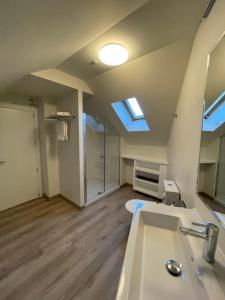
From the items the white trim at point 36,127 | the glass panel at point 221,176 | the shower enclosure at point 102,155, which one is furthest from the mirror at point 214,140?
the white trim at point 36,127

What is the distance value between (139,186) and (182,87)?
249cm

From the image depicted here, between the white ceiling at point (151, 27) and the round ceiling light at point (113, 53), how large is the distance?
46mm

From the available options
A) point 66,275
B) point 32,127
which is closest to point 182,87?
point 66,275

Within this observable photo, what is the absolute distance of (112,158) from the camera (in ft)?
12.4

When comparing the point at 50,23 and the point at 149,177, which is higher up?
the point at 50,23

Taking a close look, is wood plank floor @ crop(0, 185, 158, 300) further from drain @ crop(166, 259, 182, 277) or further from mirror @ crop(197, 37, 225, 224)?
mirror @ crop(197, 37, 225, 224)

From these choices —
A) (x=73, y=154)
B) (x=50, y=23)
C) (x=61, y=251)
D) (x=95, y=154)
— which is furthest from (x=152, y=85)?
(x=61, y=251)

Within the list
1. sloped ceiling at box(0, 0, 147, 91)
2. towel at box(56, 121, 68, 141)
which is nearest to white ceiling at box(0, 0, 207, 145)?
sloped ceiling at box(0, 0, 147, 91)

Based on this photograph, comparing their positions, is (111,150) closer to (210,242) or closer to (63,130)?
(63,130)

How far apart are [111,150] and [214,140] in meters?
2.96

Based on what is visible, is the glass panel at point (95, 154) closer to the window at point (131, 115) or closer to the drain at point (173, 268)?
the window at point (131, 115)

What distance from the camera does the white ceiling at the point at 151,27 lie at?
1.11 m

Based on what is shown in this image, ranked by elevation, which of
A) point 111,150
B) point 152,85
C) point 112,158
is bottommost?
point 112,158

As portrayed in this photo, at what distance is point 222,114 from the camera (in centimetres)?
83
